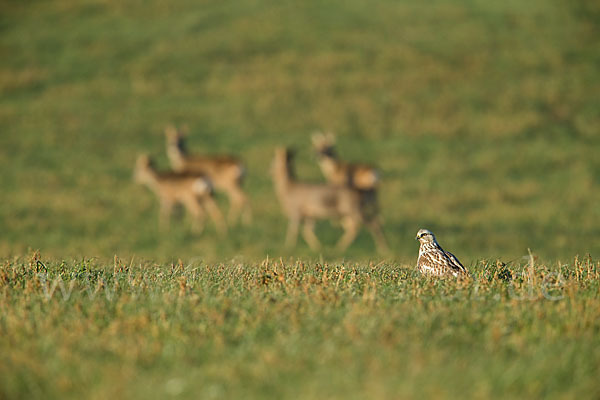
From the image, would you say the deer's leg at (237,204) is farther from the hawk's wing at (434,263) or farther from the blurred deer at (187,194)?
the hawk's wing at (434,263)

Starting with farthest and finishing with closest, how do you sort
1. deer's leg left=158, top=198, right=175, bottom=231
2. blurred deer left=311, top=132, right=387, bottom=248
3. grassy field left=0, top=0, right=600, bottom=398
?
deer's leg left=158, top=198, right=175, bottom=231 → blurred deer left=311, top=132, right=387, bottom=248 → grassy field left=0, top=0, right=600, bottom=398

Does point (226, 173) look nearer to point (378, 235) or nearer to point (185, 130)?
point (378, 235)

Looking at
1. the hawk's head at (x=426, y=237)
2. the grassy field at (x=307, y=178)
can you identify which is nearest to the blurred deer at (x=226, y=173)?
the grassy field at (x=307, y=178)

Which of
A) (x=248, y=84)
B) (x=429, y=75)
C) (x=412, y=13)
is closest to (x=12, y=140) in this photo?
(x=248, y=84)

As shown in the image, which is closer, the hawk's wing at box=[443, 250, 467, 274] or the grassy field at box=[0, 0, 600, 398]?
the grassy field at box=[0, 0, 600, 398]

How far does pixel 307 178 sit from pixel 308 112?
7124 millimetres

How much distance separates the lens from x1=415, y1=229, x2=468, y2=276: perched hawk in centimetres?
640

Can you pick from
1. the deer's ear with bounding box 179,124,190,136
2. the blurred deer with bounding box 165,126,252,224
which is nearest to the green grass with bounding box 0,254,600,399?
the blurred deer with bounding box 165,126,252,224

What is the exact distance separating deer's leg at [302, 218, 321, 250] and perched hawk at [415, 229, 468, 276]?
Answer: 1167 cm

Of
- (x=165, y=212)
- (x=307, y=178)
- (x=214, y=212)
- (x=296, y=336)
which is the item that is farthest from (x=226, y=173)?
(x=296, y=336)

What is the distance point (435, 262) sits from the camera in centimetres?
652

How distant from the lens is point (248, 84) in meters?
34.7

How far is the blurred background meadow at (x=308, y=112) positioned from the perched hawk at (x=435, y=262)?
796cm

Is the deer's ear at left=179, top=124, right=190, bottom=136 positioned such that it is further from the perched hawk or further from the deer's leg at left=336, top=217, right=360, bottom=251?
the perched hawk
